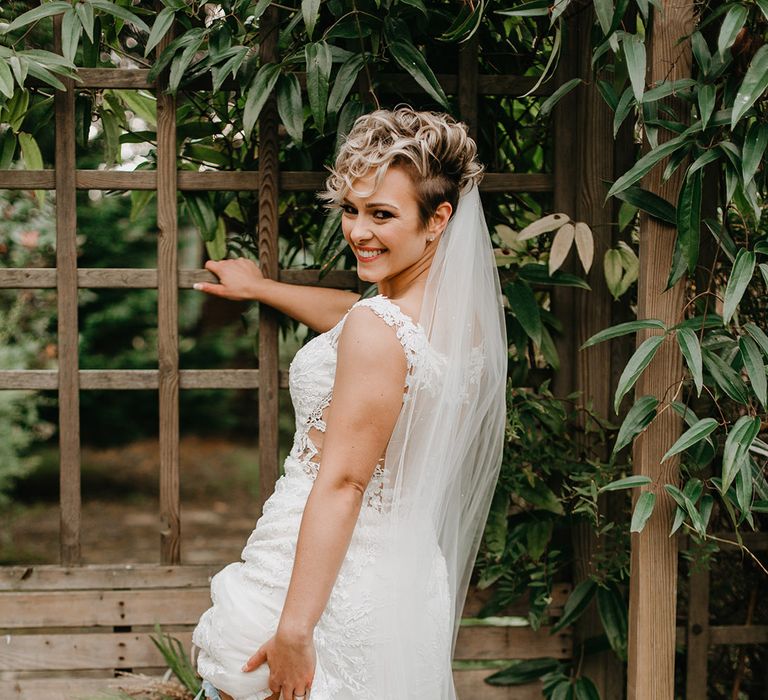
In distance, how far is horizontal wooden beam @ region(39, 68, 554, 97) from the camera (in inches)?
84.0

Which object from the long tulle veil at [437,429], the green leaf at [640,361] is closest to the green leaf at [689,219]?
the green leaf at [640,361]

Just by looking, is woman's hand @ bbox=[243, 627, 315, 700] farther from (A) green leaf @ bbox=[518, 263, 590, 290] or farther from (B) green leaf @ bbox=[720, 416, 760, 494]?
(A) green leaf @ bbox=[518, 263, 590, 290]

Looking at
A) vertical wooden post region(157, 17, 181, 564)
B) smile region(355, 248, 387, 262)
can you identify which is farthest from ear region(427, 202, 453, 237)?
vertical wooden post region(157, 17, 181, 564)

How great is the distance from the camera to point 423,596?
1.68 metres

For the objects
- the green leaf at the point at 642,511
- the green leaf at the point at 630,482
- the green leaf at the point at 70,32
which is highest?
the green leaf at the point at 70,32

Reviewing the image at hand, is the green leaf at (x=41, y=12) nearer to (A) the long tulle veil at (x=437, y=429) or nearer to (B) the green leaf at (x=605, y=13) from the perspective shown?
(A) the long tulle veil at (x=437, y=429)

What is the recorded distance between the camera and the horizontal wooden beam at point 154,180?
7.11 feet

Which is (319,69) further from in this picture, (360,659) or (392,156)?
(360,659)

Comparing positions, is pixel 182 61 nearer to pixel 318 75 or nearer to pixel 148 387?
pixel 318 75

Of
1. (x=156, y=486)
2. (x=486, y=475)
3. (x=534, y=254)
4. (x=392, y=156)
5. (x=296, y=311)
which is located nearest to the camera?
(x=392, y=156)

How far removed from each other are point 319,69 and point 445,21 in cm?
42

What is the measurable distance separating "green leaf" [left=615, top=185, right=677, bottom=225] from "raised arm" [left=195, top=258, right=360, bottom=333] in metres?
0.71

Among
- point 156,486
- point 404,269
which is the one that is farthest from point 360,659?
point 156,486

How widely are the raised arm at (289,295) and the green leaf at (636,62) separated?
2.74 ft
